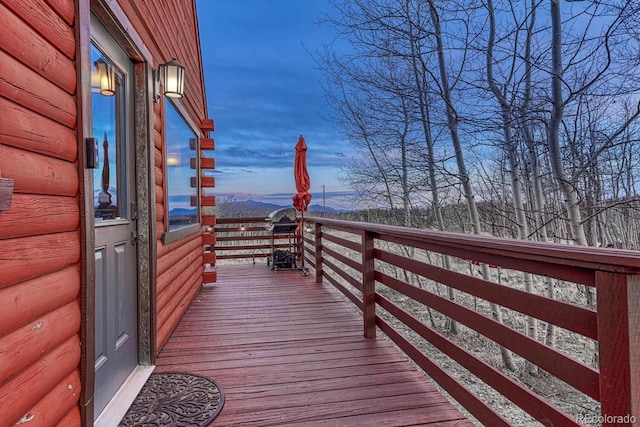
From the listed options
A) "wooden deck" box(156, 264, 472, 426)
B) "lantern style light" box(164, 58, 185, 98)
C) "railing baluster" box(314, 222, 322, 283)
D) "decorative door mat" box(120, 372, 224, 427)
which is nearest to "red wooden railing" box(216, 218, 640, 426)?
"wooden deck" box(156, 264, 472, 426)

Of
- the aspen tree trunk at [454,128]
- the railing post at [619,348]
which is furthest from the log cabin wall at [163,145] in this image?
the aspen tree trunk at [454,128]

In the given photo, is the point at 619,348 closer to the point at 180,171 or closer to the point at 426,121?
the point at 180,171

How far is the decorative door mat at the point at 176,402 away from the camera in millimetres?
1682

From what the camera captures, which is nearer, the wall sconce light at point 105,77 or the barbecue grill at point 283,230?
the wall sconce light at point 105,77

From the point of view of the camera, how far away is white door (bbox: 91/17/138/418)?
173 centimetres

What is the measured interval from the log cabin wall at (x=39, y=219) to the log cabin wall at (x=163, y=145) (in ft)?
3.18

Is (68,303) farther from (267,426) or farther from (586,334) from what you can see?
(586,334)

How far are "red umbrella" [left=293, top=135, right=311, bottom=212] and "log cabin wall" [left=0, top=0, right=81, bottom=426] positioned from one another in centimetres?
453

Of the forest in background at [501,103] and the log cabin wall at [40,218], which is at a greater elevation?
the forest in background at [501,103]

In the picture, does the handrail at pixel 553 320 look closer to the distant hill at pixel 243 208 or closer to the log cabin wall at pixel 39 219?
the log cabin wall at pixel 39 219

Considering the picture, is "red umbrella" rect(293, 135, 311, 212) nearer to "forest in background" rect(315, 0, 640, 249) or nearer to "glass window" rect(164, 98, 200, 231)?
"forest in background" rect(315, 0, 640, 249)

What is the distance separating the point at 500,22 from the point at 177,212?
13.2 feet

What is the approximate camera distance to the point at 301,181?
5793 millimetres

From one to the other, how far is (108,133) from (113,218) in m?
0.50
